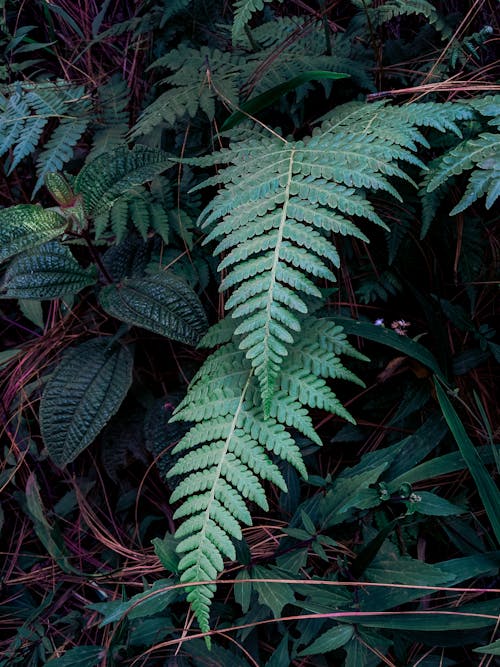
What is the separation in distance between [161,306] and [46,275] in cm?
39

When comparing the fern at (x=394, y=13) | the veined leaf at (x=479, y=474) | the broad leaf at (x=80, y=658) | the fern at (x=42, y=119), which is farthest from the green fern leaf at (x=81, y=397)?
the fern at (x=394, y=13)

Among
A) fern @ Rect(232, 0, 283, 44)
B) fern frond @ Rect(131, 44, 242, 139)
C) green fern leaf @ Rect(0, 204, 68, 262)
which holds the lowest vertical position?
green fern leaf @ Rect(0, 204, 68, 262)

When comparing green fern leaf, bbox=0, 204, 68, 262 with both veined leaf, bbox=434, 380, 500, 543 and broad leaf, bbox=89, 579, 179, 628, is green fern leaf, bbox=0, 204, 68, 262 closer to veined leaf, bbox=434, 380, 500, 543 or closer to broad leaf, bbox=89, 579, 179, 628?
broad leaf, bbox=89, 579, 179, 628

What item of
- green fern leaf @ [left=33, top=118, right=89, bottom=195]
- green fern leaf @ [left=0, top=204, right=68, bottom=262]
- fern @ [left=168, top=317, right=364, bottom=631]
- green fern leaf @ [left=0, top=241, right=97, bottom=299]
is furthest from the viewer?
green fern leaf @ [left=33, top=118, right=89, bottom=195]

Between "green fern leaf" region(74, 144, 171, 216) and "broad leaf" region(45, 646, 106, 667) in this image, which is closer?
"broad leaf" region(45, 646, 106, 667)

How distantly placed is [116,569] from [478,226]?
5.43ft

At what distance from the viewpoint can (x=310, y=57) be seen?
1.99 meters

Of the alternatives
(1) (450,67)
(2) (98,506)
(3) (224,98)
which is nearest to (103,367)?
(2) (98,506)

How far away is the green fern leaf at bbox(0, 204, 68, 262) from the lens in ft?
5.19

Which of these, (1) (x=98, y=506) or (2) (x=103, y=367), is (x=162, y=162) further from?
(1) (x=98, y=506)

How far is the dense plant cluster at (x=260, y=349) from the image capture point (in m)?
1.43

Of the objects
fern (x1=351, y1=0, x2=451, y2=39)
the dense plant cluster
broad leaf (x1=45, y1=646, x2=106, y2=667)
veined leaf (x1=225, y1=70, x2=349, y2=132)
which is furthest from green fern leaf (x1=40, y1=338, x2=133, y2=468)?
fern (x1=351, y1=0, x2=451, y2=39)

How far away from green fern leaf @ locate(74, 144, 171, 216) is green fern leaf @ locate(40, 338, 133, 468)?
0.51 m

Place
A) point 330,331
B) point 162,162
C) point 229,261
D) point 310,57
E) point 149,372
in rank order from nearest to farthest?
1. point 229,261
2. point 330,331
3. point 162,162
4. point 310,57
5. point 149,372
